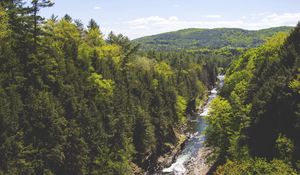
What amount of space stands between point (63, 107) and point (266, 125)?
26.9m

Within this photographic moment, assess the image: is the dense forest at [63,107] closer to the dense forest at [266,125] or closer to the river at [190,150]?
the river at [190,150]

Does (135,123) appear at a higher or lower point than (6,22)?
lower

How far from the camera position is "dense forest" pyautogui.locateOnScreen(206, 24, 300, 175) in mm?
40409

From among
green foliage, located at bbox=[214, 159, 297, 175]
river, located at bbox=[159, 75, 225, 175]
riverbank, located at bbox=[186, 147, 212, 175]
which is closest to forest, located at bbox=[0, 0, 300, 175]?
green foliage, located at bbox=[214, 159, 297, 175]

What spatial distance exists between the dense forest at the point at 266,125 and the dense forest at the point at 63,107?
15.1 m

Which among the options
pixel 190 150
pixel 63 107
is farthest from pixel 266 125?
pixel 190 150

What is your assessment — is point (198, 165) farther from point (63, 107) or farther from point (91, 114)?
point (63, 107)

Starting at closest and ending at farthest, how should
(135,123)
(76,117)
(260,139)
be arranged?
(260,139) < (76,117) < (135,123)

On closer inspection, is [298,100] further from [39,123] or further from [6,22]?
[6,22]

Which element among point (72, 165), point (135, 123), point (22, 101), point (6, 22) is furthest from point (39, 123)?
point (135, 123)

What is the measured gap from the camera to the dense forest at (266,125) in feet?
133

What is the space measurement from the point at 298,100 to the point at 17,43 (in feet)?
118

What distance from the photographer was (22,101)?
44.6m

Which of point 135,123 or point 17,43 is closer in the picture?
point 17,43
